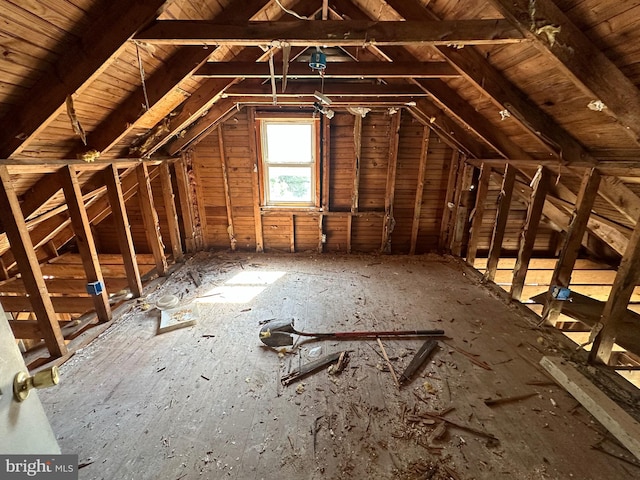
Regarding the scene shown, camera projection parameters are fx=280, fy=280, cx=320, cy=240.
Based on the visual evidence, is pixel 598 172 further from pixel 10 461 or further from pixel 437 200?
pixel 10 461

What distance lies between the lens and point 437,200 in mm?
5145

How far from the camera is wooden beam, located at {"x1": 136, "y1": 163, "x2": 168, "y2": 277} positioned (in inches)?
147

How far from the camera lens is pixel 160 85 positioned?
2.56 m

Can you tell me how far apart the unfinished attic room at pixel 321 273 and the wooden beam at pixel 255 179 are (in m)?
0.08

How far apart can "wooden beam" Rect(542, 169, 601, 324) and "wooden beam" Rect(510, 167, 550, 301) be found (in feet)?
1.49

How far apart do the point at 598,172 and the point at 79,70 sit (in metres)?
4.23

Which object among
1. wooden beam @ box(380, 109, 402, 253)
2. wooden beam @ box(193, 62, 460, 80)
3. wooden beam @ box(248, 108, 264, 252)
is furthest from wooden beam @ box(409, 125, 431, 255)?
wooden beam @ box(248, 108, 264, 252)

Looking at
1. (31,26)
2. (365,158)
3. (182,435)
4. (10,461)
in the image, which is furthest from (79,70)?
(365,158)

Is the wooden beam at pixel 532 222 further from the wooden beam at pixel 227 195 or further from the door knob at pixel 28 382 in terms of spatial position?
the wooden beam at pixel 227 195

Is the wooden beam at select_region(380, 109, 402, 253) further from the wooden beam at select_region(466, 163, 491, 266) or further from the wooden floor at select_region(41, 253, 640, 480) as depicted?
the wooden floor at select_region(41, 253, 640, 480)

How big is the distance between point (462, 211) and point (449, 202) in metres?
0.27

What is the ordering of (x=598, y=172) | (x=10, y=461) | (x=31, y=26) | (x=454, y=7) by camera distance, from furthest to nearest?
(x=598, y=172) → (x=454, y=7) → (x=31, y=26) → (x=10, y=461)

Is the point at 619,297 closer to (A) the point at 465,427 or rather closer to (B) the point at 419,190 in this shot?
(A) the point at 465,427


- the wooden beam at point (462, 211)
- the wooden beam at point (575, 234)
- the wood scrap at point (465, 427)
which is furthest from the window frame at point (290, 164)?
the wood scrap at point (465, 427)
